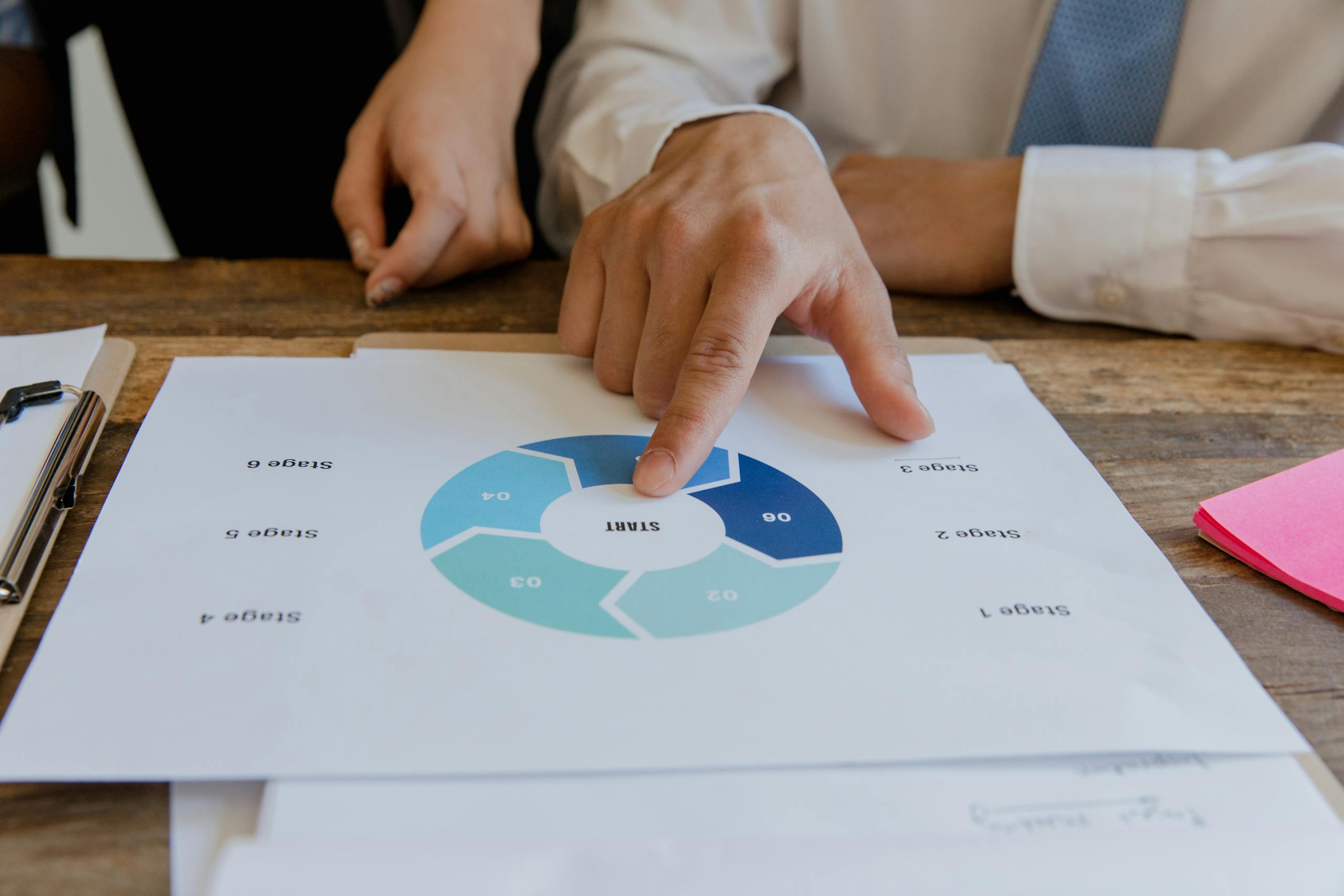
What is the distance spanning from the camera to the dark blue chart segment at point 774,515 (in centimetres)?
36

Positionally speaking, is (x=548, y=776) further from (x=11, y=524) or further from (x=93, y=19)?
(x=93, y=19)

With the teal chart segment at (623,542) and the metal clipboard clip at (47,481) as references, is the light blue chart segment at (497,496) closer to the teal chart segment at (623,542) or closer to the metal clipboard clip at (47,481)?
the teal chart segment at (623,542)

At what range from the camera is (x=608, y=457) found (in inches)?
16.3

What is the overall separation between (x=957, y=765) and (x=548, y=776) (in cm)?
13

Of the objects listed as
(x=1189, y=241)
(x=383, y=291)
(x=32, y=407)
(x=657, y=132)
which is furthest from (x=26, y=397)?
(x=1189, y=241)

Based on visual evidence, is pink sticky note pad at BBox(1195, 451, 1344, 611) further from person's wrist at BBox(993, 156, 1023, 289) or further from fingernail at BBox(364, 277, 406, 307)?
fingernail at BBox(364, 277, 406, 307)

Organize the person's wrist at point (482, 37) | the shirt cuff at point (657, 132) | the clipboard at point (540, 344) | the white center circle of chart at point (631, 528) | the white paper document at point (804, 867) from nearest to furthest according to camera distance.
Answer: the white paper document at point (804, 867) → the white center circle of chart at point (631, 528) → the clipboard at point (540, 344) → the shirt cuff at point (657, 132) → the person's wrist at point (482, 37)

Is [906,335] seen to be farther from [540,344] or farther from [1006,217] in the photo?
[540,344]

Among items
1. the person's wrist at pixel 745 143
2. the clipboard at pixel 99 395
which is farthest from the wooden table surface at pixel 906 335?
the person's wrist at pixel 745 143

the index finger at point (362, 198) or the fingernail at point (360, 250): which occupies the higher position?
the index finger at point (362, 198)

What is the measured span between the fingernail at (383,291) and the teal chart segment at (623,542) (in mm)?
228

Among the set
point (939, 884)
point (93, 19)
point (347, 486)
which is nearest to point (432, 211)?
point (347, 486)

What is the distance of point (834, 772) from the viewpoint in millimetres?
266

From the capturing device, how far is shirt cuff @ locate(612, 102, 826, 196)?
0.62m
